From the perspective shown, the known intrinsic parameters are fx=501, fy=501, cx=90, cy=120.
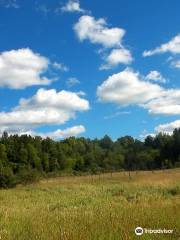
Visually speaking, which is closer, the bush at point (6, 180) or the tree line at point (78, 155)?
the bush at point (6, 180)

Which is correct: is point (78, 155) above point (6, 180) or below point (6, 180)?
above

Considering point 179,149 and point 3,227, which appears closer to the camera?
point 3,227

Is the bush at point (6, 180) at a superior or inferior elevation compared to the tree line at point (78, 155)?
inferior

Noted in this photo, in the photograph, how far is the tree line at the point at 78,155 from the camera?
401ft

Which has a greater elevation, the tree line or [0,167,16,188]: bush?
the tree line

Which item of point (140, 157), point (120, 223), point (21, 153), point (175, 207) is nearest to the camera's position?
point (120, 223)

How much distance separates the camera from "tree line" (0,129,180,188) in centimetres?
12219

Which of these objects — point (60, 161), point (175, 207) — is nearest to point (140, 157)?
point (60, 161)

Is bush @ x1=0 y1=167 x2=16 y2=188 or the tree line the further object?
the tree line

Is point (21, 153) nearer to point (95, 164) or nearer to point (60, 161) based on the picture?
point (60, 161)

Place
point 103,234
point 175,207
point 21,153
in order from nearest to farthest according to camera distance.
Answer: point 103,234 → point 175,207 → point 21,153

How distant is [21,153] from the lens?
403ft

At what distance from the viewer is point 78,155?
15050 cm

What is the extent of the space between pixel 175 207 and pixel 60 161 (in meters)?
127
